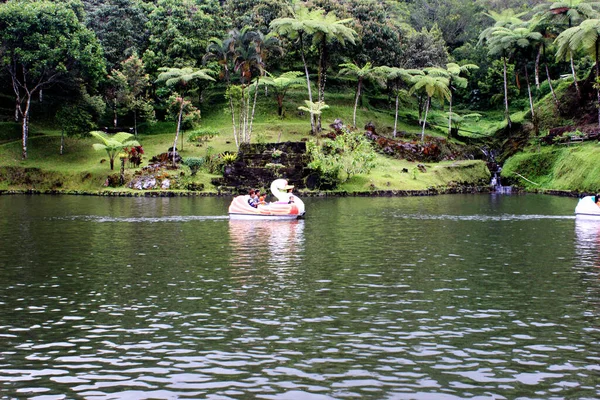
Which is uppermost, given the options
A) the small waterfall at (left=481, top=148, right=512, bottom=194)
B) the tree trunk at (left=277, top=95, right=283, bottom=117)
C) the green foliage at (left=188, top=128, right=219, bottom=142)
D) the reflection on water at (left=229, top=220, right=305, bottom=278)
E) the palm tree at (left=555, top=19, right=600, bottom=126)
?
the palm tree at (left=555, top=19, right=600, bottom=126)

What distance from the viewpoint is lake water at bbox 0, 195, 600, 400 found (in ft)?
33.3

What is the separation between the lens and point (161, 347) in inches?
470

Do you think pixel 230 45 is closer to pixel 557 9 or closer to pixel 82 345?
pixel 557 9

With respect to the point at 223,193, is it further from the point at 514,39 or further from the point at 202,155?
the point at 514,39


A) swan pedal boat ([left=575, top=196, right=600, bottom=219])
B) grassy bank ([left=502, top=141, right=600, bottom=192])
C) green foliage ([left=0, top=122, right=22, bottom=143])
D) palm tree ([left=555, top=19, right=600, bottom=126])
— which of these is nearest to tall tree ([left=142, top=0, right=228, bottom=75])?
green foliage ([left=0, top=122, right=22, bottom=143])

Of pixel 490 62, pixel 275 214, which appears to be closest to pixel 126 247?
pixel 275 214

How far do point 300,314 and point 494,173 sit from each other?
56.6 metres

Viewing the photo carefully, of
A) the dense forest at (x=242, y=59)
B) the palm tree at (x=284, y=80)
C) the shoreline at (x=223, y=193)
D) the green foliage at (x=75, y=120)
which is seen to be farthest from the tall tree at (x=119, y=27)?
the shoreline at (x=223, y=193)

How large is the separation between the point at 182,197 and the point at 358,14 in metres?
37.8

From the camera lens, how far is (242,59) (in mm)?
59031

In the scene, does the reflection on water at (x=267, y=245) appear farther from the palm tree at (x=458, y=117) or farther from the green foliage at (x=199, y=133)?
the palm tree at (x=458, y=117)

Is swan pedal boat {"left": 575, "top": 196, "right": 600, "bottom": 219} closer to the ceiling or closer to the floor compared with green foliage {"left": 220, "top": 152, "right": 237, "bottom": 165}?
closer to the floor

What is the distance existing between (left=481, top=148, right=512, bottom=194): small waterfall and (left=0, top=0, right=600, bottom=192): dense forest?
4768 millimetres

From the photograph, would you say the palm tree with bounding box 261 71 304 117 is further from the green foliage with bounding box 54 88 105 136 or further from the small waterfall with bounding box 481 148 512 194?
the small waterfall with bounding box 481 148 512 194
